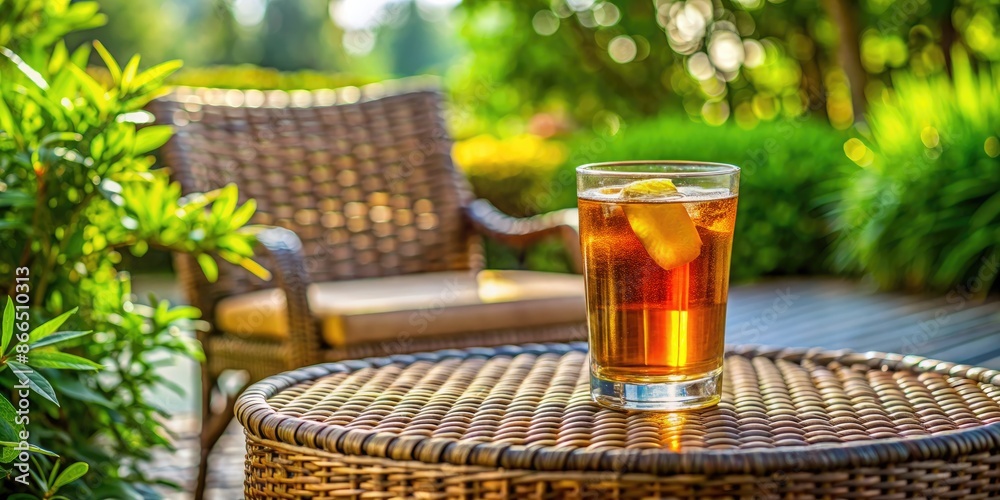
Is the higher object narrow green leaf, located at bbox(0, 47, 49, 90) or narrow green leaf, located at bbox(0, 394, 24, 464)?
narrow green leaf, located at bbox(0, 47, 49, 90)

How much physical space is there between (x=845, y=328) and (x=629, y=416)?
7.62 ft

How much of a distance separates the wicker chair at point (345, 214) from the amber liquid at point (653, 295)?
115 cm

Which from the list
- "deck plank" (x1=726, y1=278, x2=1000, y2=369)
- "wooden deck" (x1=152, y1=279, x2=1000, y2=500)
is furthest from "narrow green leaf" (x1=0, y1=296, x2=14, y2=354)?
"deck plank" (x1=726, y1=278, x2=1000, y2=369)

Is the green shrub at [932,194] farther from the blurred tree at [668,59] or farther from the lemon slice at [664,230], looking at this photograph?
the blurred tree at [668,59]

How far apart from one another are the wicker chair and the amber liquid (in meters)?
1.15

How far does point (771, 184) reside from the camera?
4668mm

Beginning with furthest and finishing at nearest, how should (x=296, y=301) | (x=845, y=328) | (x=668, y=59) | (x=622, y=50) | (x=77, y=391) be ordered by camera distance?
(x=622, y=50)
(x=668, y=59)
(x=845, y=328)
(x=296, y=301)
(x=77, y=391)

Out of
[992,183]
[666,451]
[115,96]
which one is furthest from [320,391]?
[992,183]

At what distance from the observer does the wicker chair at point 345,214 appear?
238 centimetres

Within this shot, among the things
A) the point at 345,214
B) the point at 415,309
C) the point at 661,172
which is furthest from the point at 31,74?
the point at 345,214

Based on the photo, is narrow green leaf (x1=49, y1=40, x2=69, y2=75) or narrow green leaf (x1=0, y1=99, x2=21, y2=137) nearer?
narrow green leaf (x1=0, y1=99, x2=21, y2=137)

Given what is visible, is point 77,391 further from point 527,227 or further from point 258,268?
point 527,227

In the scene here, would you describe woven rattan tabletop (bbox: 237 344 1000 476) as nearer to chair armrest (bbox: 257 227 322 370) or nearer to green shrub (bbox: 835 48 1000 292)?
chair armrest (bbox: 257 227 322 370)

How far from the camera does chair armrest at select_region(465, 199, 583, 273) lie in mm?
2602
